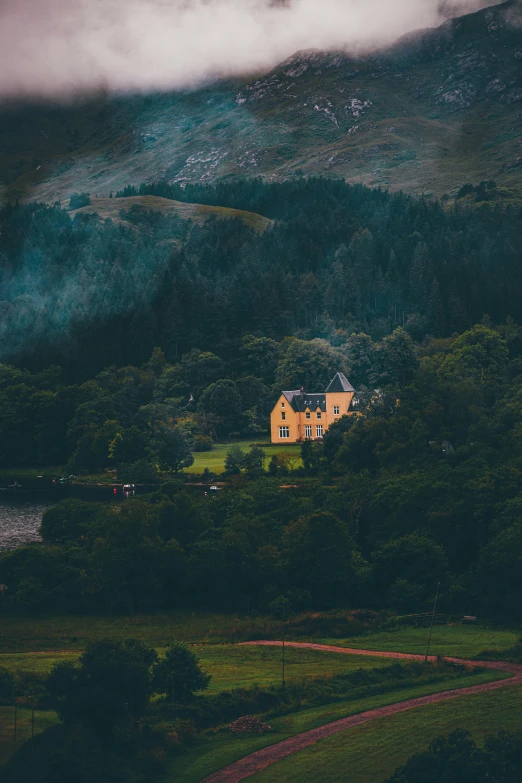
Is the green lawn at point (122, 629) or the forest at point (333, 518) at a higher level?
the forest at point (333, 518)

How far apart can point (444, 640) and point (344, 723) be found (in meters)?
12.4

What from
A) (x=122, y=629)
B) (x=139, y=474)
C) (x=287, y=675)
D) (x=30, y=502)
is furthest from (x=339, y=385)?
(x=287, y=675)

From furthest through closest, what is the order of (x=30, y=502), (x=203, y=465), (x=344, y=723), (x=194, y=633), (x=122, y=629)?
(x=203, y=465)
(x=30, y=502)
(x=122, y=629)
(x=194, y=633)
(x=344, y=723)

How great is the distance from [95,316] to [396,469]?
248 feet

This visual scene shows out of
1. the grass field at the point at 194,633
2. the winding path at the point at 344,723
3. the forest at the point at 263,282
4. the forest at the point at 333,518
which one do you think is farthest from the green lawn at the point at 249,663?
the forest at the point at 263,282

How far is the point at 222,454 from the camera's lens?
107 m

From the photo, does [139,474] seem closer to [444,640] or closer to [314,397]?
[314,397]

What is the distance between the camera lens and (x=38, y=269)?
177625 millimetres

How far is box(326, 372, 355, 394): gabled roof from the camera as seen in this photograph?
112 m

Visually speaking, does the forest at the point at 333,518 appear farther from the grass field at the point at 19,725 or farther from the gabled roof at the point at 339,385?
the grass field at the point at 19,725

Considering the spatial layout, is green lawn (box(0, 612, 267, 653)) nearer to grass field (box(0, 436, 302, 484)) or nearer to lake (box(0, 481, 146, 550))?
lake (box(0, 481, 146, 550))

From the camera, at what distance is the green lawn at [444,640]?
49.9 meters

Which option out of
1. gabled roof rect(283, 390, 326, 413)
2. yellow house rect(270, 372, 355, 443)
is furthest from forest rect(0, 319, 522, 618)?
gabled roof rect(283, 390, 326, 413)

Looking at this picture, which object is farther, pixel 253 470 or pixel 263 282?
pixel 263 282
